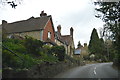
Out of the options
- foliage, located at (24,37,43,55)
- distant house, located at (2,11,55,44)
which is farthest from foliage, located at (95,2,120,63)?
distant house, located at (2,11,55,44)

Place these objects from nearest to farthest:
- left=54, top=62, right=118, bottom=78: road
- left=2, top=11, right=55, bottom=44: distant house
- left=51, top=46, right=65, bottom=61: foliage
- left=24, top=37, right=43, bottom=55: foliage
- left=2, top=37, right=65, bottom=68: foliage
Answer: left=2, top=37, right=65, bottom=68: foliage
left=54, top=62, right=118, bottom=78: road
left=24, top=37, right=43, bottom=55: foliage
left=51, top=46, right=65, bottom=61: foliage
left=2, top=11, right=55, bottom=44: distant house

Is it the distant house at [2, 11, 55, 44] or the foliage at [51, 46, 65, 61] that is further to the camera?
the distant house at [2, 11, 55, 44]

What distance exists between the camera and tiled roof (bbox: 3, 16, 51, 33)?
40.4 metres

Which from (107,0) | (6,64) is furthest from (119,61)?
(6,64)

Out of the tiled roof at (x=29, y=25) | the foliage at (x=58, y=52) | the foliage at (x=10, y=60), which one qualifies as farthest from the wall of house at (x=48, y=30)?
the foliage at (x=10, y=60)

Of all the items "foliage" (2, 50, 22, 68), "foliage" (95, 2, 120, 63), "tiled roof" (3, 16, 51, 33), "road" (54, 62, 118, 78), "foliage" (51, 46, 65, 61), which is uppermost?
"tiled roof" (3, 16, 51, 33)

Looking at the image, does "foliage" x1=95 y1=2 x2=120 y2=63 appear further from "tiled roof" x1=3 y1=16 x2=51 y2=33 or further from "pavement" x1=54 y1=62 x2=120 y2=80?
"tiled roof" x1=3 y1=16 x2=51 y2=33

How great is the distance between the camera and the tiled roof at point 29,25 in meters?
40.4

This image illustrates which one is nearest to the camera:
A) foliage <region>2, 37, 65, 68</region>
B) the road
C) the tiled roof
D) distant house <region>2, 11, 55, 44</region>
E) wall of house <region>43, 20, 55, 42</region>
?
foliage <region>2, 37, 65, 68</region>

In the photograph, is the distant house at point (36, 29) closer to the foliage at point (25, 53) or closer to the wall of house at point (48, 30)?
the wall of house at point (48, 30)

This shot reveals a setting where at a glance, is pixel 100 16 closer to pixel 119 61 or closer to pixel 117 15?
pixel 117 15

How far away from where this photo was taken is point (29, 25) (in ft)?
140

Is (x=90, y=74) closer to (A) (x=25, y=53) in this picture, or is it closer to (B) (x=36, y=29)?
(A) (x=25, y=53)

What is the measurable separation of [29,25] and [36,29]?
13.4ft
